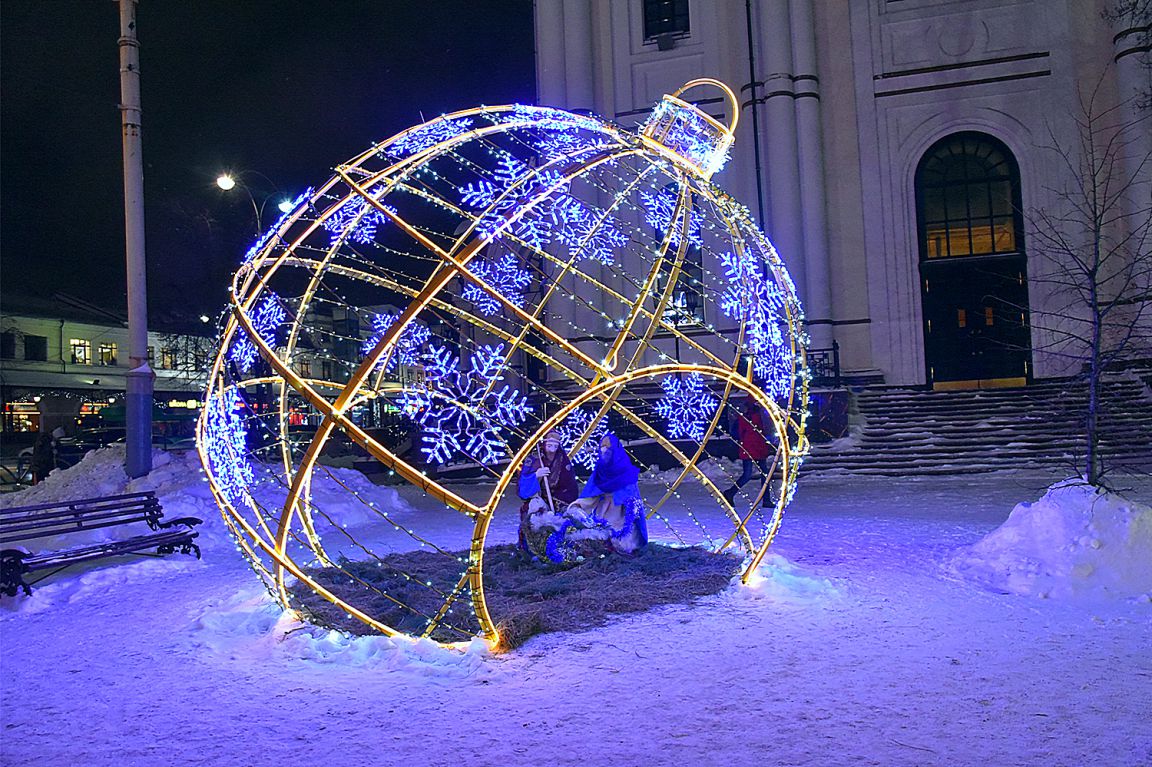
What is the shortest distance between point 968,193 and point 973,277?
248cm

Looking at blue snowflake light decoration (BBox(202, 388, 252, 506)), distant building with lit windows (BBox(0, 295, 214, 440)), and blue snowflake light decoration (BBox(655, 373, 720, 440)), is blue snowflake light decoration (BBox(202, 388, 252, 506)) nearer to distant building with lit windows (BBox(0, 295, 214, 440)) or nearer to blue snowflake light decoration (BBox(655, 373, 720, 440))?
blue snowflake light decoration (BBox(655, 373, 720, 440))

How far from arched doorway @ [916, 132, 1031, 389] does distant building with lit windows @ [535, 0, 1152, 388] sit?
0.14ft

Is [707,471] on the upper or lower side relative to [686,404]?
lower

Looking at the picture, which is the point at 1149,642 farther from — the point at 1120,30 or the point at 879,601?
the point at 1120,30

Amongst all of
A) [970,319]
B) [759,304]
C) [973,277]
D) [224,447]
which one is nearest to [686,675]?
[759,304]

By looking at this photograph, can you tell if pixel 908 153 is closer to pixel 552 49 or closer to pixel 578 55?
pixel 578 55

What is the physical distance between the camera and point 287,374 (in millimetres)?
5074

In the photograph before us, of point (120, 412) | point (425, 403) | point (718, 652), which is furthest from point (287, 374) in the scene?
point (120, 412)

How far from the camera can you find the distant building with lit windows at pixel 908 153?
795 inches

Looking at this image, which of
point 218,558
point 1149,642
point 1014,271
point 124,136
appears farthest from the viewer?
point 1014,271

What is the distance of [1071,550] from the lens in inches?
254

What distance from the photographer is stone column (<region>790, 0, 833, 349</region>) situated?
20.5 m

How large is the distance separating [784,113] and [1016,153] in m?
5.69

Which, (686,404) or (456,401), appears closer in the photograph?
(456,401)
